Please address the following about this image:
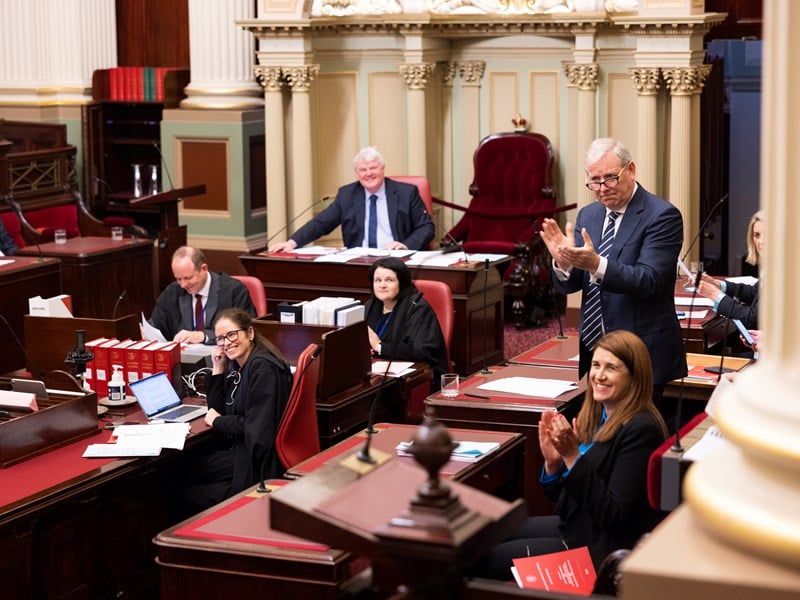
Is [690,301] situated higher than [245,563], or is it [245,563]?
[690,301]

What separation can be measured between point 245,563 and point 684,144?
652 cm

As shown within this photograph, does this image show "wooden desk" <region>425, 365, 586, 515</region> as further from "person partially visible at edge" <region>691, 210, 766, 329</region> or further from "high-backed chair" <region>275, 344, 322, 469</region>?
"person partially visible at edge" <region>691, 210, 766, 329</region>

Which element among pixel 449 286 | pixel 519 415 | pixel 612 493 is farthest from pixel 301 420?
pixel 449 286

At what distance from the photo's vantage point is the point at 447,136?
1129cm

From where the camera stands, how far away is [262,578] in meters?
3.75

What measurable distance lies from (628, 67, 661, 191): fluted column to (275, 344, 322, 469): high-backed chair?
15.9 ft

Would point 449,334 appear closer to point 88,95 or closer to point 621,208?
point 621,208

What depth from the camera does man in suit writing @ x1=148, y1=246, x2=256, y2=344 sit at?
6.90 metres

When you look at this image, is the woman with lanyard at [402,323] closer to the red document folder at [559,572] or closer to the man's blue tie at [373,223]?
the man's blue tie at [373,223]

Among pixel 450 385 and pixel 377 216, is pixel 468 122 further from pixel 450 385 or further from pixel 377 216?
pixel 450 385

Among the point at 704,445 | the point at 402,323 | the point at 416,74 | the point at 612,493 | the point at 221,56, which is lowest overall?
the point at 612,493

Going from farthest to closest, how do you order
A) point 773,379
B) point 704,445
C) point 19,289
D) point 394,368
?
point 19,289 → point 394,368 → point 704,445 → point 773,379

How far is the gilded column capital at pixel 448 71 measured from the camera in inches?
437

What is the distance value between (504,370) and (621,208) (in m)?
1.23
